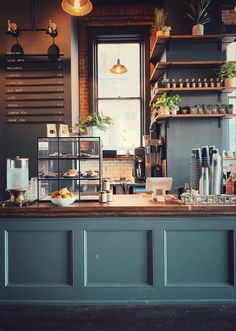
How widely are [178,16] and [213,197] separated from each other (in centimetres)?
361

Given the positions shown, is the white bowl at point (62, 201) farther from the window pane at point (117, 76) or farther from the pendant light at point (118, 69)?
the window pane at point (117, 76)

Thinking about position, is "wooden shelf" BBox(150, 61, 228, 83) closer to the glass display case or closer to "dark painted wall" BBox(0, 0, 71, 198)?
"dark painted wall" BBox(0, 0, 71, 198)

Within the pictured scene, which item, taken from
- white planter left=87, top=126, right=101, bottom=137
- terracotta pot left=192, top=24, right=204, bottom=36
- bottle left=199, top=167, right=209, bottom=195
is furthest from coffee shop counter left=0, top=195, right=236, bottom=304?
terracotta pot left=192, top=24, right=204, bottom=36

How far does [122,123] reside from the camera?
744 cm

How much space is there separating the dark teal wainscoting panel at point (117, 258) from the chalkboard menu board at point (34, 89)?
9.12ft

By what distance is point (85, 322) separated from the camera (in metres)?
2.75

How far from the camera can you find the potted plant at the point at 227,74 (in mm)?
5117

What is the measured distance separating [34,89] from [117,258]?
3270mm

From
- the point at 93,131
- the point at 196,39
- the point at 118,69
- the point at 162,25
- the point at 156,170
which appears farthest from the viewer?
the point at 118,69

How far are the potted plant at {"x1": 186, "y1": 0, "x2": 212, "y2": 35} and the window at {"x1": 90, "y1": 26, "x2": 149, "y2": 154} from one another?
6.71 ft

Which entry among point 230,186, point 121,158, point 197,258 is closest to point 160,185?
point 230,186

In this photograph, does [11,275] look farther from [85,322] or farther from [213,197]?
[213,197]

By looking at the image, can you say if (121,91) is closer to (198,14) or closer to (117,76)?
(117,76)

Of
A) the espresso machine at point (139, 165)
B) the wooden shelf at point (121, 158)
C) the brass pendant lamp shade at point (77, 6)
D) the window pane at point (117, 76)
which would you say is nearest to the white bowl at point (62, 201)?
the brass pendant lamp shade at point (77, 6)
